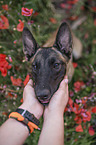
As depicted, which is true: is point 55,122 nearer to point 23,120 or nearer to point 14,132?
point 23,120

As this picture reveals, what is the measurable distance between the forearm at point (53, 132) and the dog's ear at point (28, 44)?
1.28m

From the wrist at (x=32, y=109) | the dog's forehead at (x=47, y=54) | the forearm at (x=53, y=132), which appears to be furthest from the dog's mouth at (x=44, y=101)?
the dog's forehead at (x=47, y=54)

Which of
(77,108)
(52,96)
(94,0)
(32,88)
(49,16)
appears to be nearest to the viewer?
(52,96)

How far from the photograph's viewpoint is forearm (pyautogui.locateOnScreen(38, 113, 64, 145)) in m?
1.45

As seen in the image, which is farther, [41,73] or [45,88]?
[41,73]

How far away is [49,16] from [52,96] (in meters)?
3.01

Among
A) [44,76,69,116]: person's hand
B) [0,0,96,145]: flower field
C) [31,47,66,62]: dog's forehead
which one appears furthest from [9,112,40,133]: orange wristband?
[31,47,66,62]: dog's forehead

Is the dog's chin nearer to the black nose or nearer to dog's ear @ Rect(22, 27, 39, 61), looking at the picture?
the black nose

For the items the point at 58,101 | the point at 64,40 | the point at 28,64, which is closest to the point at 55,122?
the point at 58,101

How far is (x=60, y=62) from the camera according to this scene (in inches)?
83.6

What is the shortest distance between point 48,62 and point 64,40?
1.73 ft

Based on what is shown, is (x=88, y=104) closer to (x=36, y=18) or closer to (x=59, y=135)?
(x=59, y=135)

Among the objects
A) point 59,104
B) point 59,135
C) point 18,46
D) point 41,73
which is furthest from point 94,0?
point 59,135

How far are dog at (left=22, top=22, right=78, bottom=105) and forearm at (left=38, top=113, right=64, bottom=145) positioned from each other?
1.06 feet
